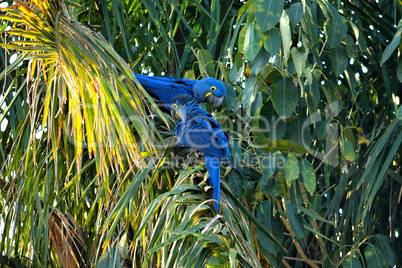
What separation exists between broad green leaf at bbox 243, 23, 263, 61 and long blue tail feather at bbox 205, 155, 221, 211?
0.37 meters

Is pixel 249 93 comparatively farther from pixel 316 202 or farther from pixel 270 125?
pixel 316 202

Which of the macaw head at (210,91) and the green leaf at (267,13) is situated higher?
the green leaf at (267,13)

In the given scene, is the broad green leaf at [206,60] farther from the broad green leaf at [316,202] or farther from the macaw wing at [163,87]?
the broad green leaf at [316,202]

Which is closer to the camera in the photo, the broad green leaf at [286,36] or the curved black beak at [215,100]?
the broad green leaf at [286,36]

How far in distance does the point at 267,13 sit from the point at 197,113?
25.6 inches

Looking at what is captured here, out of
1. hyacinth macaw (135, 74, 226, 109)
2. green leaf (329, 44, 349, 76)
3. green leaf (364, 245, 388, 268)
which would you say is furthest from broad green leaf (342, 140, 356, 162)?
hyacinth macaw (135, 74, 226, 109)

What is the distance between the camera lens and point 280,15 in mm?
1301

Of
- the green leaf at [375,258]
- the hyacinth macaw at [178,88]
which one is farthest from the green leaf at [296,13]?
the green leaf at [375,258]

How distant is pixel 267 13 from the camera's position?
1297 mm

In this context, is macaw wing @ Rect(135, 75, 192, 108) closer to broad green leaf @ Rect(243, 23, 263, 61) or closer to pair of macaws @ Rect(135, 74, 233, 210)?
pair of macaws @ Rect(135, 74, 233, 210)

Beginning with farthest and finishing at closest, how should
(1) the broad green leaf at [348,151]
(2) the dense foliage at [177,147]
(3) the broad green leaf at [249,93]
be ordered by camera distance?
1. (1) the broad green leaf at [348,151]
2. (3) the broad green leaf at [249,93]
3. (2) the dense foliage at [177,147]

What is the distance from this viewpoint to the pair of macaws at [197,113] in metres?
1.68

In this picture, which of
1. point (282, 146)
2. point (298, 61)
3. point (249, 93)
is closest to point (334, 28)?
point (298, 61)

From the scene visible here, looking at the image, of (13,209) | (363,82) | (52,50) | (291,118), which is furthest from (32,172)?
(363,82)
